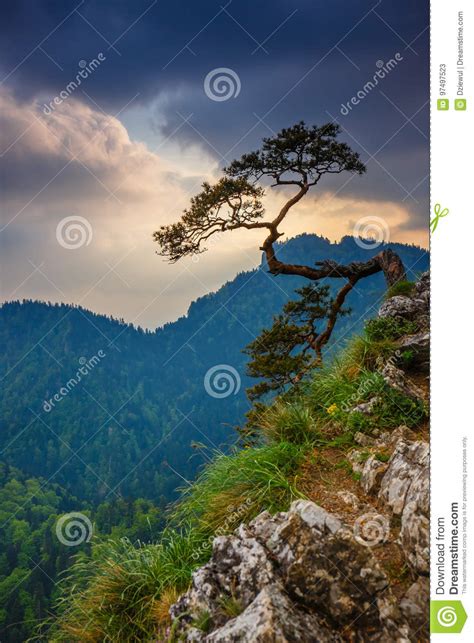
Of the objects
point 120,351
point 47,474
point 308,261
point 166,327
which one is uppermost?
point 308,261

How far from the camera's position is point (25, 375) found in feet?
391

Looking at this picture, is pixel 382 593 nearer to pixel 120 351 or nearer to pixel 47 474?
pixel 47 474

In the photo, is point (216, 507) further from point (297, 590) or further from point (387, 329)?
point (387, 329)

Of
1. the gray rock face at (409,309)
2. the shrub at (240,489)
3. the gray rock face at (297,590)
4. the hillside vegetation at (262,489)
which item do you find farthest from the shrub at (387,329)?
the gray rock face at (297,590)

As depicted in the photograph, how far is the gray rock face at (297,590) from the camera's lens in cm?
252

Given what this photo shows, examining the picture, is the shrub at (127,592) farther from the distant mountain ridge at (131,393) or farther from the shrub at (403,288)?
the distant mountain ridge at (131,393)

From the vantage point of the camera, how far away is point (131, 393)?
115125 mm

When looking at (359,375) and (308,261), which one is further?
(308,261)

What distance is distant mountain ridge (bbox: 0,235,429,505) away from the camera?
77.4 metres
